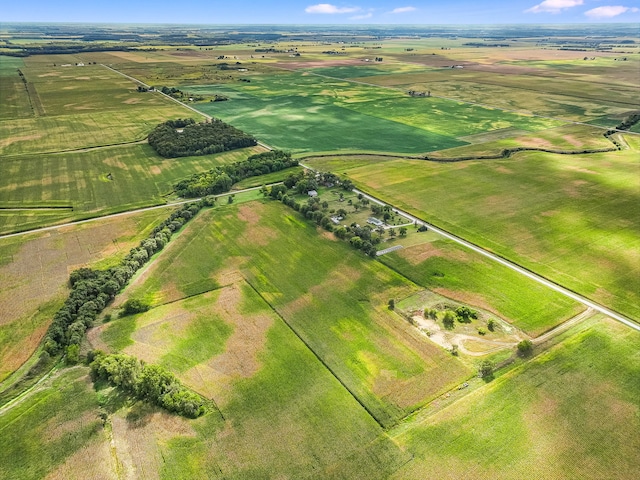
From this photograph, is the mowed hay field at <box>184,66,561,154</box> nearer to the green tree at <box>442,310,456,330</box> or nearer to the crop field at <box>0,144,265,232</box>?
the crop field at <box>0,144,265,232</box>

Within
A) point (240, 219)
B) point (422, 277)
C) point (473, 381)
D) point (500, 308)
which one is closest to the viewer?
point (473, 381)

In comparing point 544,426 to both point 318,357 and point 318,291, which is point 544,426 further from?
point 318,291

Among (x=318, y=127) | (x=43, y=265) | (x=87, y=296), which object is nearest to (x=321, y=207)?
(x=87, y=296)

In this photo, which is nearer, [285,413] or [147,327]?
[285,413]

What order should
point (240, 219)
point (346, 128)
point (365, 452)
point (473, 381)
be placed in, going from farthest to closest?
point (346, 128), point (240, 219), point (473, 381), point (365, 452)

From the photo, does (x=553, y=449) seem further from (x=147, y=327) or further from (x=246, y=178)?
(x=246, y=178)

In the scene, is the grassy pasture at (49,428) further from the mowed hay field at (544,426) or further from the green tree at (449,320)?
the green tree at (449,320)

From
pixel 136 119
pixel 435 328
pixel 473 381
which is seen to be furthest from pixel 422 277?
pixel 136 119
